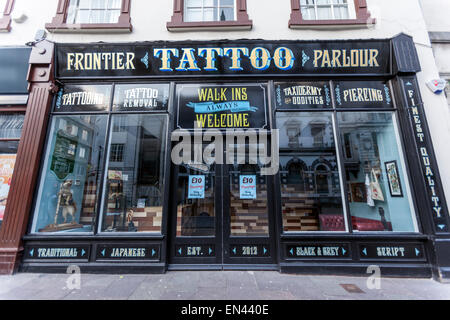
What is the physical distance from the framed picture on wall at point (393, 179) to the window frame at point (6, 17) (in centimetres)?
1033

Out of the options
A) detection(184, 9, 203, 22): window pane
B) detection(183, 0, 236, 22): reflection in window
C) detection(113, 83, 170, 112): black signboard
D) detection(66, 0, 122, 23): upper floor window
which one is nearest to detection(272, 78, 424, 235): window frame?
detection(183, 0, 236, 22): reflection in window

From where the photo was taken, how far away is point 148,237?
4191mm

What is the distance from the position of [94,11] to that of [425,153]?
29.9ft

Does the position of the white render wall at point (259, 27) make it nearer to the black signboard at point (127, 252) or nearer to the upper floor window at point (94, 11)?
the upper floor window at point (94, 11)

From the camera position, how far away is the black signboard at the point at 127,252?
4145 mm

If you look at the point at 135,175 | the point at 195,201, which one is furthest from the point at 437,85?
the point at 135,175

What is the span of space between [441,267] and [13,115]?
404 inches

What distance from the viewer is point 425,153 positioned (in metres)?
4.24

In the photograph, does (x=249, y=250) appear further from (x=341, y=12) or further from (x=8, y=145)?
(x=341, y=12)

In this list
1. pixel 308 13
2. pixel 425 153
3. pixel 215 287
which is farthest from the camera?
pixel 308 13

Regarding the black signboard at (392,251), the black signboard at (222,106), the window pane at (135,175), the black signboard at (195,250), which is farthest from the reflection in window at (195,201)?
the black signboard at (392,251)

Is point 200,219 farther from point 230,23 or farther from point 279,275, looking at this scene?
point 230,23
